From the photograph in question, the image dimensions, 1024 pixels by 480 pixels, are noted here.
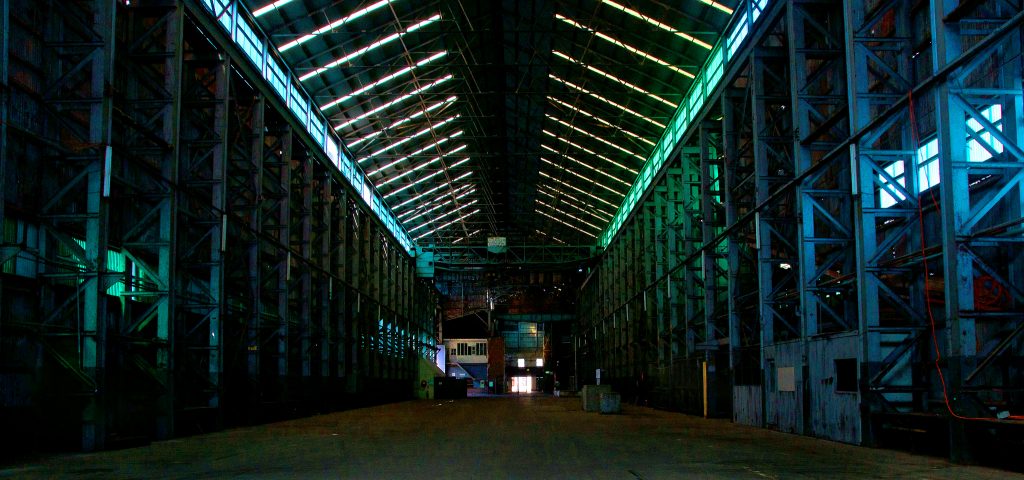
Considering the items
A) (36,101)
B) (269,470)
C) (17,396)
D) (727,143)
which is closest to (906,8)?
(727,143)

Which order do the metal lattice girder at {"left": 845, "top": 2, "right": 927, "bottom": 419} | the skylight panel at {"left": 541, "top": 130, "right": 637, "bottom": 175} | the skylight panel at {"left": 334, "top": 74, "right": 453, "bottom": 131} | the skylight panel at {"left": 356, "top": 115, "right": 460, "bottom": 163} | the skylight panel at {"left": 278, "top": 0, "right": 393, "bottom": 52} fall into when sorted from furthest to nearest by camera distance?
the skylight panel at {"left": 541, "top": 130, "right": 637, "bottom": 175}, the skylight panel at {"left": 356, "top": 115, "right": 460, "bottom": 163}, the skylight panel at {"left": 334, "top": 74, "right": 453, "bottom": 131}, the skylight panel at {"left": 278, "top": 0, "right": 393, "bottom": 52}, the metal lattice girder at {"left": 845, "top": 2, "right": 927, "bottom": 419}

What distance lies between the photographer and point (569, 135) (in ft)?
145

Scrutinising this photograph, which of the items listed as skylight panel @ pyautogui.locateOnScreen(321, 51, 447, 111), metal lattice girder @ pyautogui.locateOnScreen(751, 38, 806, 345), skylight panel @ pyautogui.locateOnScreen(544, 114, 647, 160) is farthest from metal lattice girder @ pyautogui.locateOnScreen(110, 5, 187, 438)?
skylight panel @ pyautogui.locateOnScreen(544, 114, 647, 160)

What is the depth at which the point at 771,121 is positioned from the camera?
25859mm

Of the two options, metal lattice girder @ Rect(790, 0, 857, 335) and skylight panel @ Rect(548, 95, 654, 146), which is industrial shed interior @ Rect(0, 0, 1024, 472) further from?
skylight panel @ Rect(548, 95, 654, 146)

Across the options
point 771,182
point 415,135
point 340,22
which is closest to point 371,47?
point 340,22

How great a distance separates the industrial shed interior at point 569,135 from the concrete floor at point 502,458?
1.21 meters

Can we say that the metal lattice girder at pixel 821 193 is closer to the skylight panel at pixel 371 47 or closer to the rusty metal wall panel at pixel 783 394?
the rusty metal wall panel at pixel 783 394

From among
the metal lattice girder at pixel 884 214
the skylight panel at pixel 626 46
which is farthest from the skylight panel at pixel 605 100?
the metal lattice girder at pixel 884 214

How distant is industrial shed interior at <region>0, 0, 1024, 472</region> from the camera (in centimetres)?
1542

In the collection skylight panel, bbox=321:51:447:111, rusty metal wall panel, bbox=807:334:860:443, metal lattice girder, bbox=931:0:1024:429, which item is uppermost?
skylight panel, bbox=321:51:447:111

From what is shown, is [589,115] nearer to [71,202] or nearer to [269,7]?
[269,7]

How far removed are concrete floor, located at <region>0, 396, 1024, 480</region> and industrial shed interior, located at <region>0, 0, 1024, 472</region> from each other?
121 cm

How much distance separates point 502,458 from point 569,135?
30296 mm
